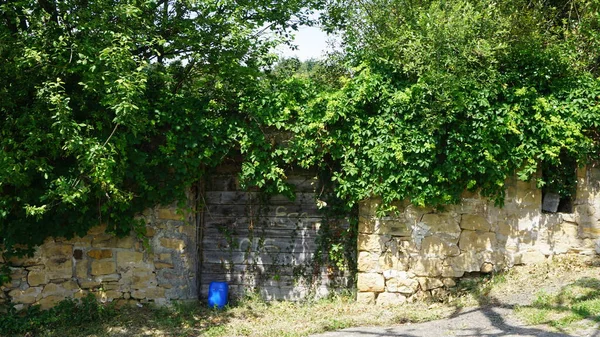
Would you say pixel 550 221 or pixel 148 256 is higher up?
pixel 550 221

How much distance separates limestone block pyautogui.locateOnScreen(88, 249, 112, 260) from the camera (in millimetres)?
7285

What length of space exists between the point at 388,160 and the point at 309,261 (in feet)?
6.10

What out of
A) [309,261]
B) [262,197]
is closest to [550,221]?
[309,261]

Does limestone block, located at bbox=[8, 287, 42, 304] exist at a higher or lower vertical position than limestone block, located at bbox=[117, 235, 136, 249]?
lower

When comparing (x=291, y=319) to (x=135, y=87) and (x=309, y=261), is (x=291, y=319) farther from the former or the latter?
(x=135, y=87)

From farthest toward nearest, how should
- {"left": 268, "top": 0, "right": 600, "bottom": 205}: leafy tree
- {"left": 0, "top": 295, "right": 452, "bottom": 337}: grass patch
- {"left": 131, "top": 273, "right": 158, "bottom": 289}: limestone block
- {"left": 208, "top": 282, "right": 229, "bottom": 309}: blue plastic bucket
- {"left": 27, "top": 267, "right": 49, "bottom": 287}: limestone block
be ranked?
{"left": 208, "top": 282, "right": 229, "bottom": 309}: blue plastic bucket < {"left": 131, "top": 273, "right": 158, "bottom": 289}: limestone block < {"left": 27, "top": 267, "right": 49, "bottom": 287}: limestone block < {"left": 268, "top": 0, "right": 600, "bottom": 205}: leafy tree < {"left": 0, "top": 295, "right": 452, "bottom": 337}: grass patch

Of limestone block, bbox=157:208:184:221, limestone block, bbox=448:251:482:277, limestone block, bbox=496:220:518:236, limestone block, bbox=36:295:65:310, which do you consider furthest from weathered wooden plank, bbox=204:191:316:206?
limestone block, bbox=496:220:518:236

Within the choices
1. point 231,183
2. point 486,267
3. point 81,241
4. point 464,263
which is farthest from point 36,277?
point 486,267

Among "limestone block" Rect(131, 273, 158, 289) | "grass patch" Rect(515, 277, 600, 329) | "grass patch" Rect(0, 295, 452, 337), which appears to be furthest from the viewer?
"limestone block" Rect(131, 273, 158, 289)

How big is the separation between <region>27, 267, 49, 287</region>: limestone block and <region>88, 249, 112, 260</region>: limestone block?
589 millimetres

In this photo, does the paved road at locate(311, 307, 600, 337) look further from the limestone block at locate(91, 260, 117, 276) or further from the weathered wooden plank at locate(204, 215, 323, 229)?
the limestone block at locate(91, 260, 117, 276)

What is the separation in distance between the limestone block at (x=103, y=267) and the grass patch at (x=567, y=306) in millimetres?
4941

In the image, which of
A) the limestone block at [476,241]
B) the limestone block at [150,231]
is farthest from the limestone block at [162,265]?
the limestone block at [476,241]

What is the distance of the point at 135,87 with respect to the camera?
586 centimetres
